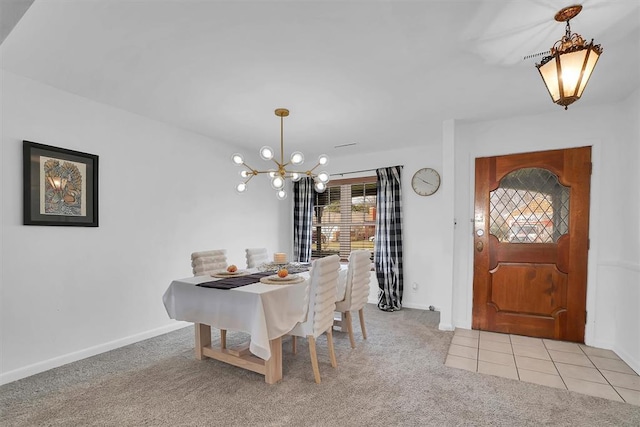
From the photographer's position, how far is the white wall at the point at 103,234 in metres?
2.51

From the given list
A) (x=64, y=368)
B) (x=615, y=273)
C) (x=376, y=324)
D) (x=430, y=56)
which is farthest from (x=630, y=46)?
(x=64, y=368)

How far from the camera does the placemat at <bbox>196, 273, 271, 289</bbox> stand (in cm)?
246

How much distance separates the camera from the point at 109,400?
2188 millimetres

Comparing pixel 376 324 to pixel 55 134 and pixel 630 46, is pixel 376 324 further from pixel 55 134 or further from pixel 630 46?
pixel 55 134

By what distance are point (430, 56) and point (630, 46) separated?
1326 mm

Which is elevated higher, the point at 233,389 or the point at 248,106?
the point at 248,106

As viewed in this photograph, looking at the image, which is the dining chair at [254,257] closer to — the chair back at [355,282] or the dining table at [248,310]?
the dining table at [248,310]

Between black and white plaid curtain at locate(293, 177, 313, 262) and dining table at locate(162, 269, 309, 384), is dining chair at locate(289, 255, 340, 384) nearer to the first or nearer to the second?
dining table at locate(162, 269, 309, 384)

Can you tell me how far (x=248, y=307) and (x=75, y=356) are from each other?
6.10 ft

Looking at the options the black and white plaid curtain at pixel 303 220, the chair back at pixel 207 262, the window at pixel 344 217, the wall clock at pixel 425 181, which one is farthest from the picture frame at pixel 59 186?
the wall clock at pixel 425 181

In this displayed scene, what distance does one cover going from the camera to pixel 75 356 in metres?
2.82

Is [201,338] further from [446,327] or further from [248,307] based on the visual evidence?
[446,327]

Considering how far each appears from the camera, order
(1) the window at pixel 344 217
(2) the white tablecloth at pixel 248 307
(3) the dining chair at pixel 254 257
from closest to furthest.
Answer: (2) the white tablecloth at pixel 248 307
(3) the dining chair at pixel 254 257
(1) the window at pixel 344 217

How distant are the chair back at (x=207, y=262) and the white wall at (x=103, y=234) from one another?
2.33 ft
